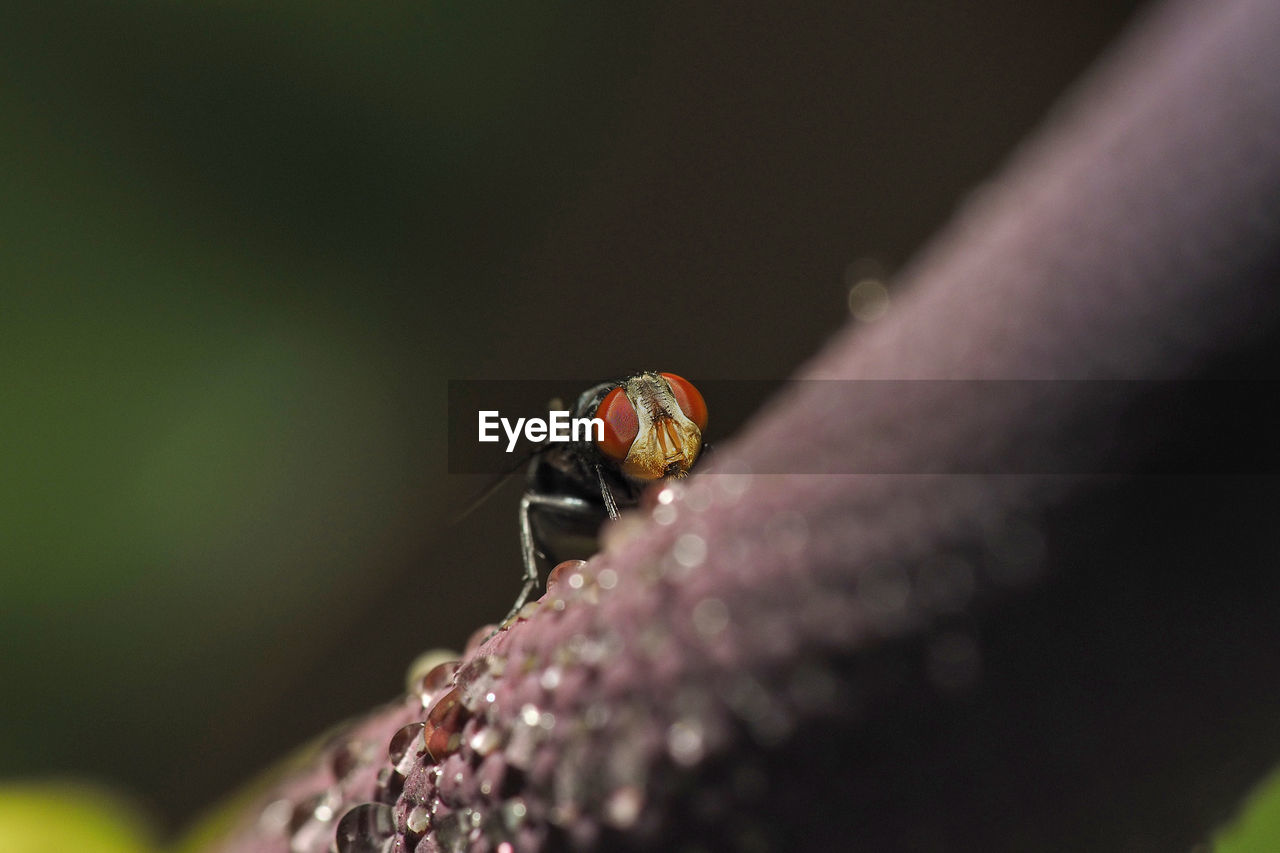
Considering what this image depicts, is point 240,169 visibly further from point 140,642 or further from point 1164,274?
point 1164,274

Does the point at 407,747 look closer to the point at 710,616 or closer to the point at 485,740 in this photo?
the point at 485,740

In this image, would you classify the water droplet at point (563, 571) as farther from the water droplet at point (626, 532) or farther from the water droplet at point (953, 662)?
the water droplet at point (953, 662)

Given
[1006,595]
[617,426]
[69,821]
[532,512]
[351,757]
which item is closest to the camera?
[1006,595]

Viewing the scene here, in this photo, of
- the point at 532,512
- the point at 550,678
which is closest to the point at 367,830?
the point at 550,678

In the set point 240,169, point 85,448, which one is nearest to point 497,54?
point 240,169

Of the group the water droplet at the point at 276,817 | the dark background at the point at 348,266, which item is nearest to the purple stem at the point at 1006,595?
the water droplet at the point at 276,817

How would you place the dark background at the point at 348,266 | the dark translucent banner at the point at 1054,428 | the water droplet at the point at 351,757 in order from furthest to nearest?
the dark background at the point at 348,266 < the water droplet at the point at 351,757 < the dark translucent banner at the point at 1054,428

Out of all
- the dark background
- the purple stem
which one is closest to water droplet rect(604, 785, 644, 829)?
the purple stem
